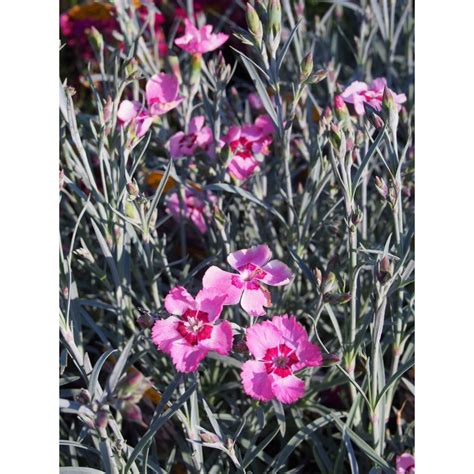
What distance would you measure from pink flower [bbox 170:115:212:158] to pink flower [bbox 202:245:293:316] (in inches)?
14.1

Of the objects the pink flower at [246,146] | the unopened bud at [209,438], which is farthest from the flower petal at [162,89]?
the unopened bud at [209,438]

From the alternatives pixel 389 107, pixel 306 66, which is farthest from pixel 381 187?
pixel 306 66

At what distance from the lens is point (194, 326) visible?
0.90 meters

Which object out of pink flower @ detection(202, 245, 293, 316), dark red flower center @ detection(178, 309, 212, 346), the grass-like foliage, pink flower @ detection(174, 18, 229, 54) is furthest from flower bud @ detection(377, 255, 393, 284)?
pink flower @ detection(174, 18, 229, 54)

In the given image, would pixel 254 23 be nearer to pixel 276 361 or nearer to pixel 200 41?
pixel 200 41

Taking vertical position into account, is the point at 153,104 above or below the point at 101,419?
above

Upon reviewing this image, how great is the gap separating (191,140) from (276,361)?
550 mm

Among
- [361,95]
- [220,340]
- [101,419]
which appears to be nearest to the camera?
[101,419]

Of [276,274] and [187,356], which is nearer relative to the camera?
[187,356]

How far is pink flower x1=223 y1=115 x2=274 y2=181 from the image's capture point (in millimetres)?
1265

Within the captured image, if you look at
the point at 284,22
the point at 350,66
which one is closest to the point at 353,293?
the point at 284,22

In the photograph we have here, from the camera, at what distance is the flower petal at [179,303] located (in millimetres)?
925

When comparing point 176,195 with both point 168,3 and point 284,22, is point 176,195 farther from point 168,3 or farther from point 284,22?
point 168,3
